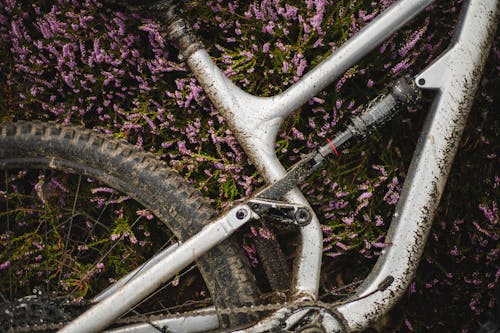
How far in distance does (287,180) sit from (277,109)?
254 mm

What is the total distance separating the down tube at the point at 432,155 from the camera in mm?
1443

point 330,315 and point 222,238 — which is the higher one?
point 222,238

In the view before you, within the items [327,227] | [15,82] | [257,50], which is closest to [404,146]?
[327,227]

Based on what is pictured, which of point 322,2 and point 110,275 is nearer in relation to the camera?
point 322,2

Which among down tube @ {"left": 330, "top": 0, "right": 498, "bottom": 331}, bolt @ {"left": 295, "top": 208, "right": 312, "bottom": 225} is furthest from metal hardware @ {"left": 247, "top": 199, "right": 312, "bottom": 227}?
down tube @ {"left": 330, "top": 0, "right": 498, "bottom": 331}

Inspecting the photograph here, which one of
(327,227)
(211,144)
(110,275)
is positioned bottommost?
(327,227)

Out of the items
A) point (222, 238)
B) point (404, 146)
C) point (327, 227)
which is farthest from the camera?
point (404, 146)

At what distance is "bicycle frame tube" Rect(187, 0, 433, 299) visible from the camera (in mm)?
1417

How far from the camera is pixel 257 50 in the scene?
187 cm

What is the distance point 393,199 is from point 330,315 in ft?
2.16

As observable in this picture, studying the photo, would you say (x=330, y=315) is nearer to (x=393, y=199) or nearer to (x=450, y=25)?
(x=393, y=199)

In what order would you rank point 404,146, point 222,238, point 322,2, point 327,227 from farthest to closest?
point 404,146 < point 327,227 < point 322,2 < point 222,238

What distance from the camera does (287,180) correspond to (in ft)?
4.66

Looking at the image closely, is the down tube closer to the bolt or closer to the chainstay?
the chainstay
